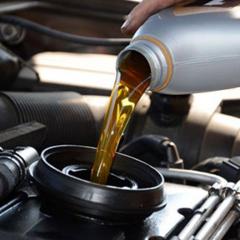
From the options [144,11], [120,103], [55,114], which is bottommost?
[55,114]

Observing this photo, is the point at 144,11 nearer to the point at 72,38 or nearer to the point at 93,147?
the point at 93,147

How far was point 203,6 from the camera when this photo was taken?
81 centimetres

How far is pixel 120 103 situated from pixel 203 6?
16 cm

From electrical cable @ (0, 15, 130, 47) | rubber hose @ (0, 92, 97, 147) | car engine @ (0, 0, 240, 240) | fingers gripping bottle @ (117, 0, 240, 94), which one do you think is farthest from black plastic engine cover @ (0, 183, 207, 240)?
electrical cable @ (0, 15, 130, 47)

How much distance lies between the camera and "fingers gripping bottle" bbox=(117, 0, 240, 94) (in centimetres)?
76

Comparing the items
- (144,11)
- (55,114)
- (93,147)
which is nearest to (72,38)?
(55,114)

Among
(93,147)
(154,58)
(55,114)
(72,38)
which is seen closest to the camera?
(154,58)

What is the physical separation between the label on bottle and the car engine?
8.7 inches

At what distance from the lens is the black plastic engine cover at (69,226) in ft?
2.48

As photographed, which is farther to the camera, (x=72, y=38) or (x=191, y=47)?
(x=72, y=38)

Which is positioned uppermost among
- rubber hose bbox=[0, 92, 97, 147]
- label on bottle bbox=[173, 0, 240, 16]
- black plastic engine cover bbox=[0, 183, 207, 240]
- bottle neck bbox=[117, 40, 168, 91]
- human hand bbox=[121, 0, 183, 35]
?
label on bottle bbox=[173, 0, 240, 16]

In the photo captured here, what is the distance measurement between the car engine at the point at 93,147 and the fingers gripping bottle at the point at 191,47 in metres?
0.15

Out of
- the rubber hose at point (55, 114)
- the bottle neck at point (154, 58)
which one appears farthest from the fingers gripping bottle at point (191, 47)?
the rubber hose at point (55, 114)

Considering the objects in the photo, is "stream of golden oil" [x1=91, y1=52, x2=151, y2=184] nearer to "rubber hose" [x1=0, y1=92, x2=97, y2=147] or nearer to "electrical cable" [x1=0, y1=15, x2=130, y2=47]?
"rubber hose" [x1=0, y1=92, x2=97, y2=147]
